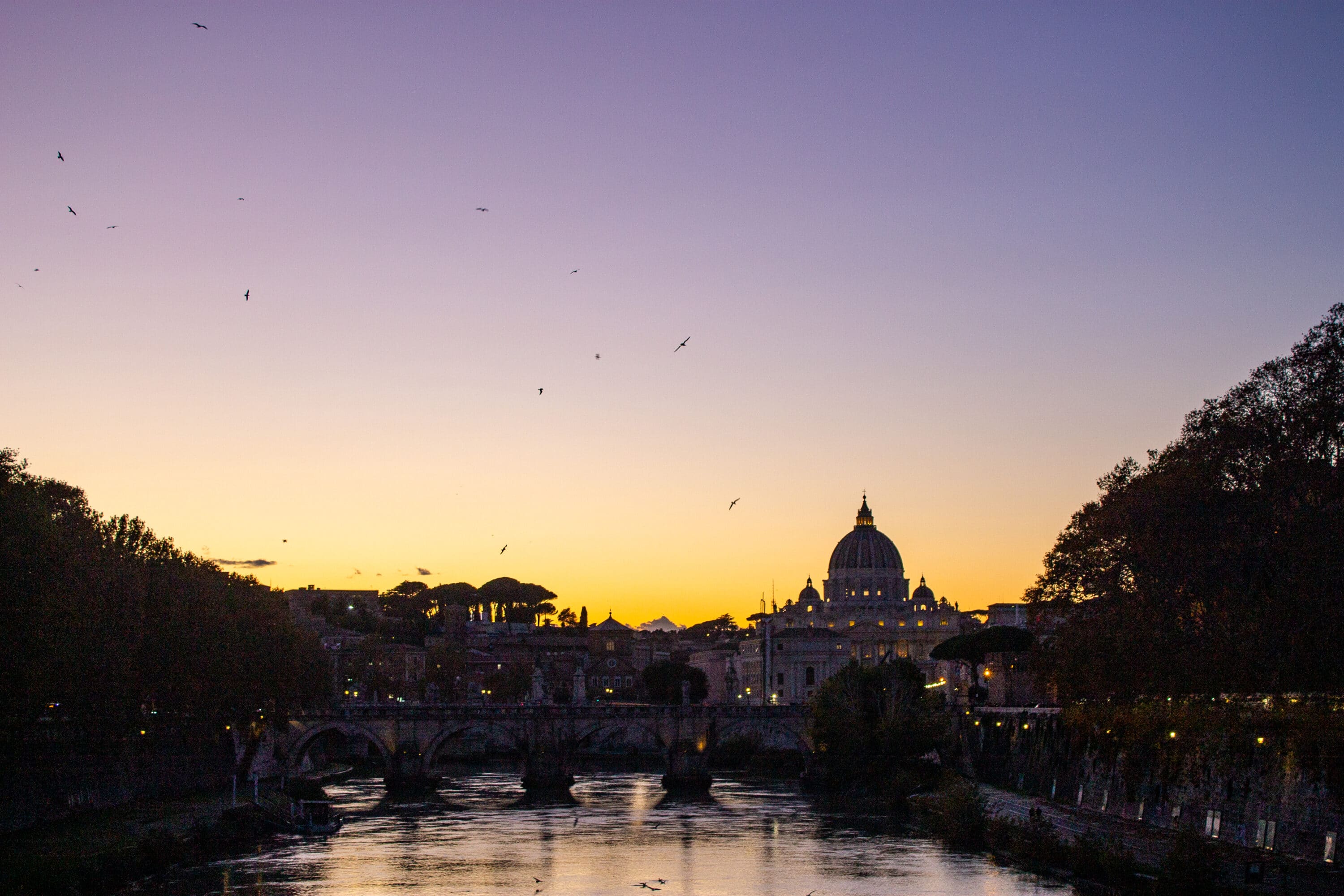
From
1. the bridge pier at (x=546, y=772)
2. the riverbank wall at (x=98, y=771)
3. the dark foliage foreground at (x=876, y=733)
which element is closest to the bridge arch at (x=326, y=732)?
the bridge pier at (x=546, y=772)

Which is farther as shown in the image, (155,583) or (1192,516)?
(155,583)

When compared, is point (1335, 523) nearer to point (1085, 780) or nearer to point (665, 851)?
point (1085, 780)

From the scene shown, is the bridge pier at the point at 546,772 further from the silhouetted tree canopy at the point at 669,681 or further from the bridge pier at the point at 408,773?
the silhouetted tree canopy at the point at 669,681

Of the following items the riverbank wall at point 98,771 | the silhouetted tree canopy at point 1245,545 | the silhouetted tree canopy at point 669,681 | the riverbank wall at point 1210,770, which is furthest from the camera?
the silhouetted tree canopy at point 669,681

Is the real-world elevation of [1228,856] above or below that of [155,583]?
below

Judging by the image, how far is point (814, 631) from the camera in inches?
7549

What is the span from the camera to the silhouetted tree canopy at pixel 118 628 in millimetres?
43219

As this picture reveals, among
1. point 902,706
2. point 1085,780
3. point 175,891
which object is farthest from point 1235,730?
point 902,706

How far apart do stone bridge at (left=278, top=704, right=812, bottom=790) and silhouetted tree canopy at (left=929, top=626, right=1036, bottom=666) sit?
840 inches

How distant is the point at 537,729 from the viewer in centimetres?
9112

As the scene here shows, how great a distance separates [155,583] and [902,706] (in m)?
41.4

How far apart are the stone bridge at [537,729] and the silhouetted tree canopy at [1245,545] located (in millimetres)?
43204

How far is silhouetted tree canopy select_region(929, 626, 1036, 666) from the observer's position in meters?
111

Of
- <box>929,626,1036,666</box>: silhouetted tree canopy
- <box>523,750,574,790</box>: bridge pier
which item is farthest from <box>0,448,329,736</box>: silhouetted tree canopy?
<box>929,626,1036,666</box>: silhouetted tree canopy
